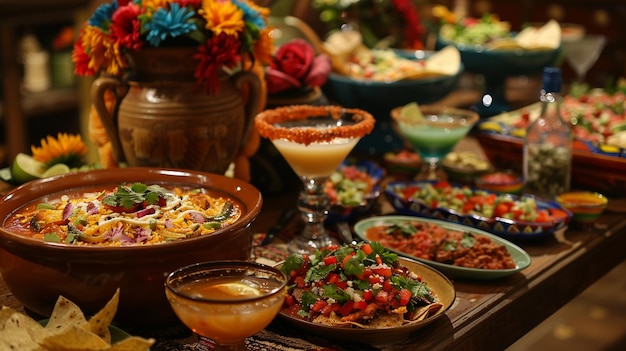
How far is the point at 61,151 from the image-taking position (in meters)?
2.21

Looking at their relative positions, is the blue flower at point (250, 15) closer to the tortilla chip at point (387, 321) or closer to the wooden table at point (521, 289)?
the wooden table at point (521, 289)

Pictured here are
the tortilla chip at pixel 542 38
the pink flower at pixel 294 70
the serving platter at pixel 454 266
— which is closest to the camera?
the serving platter at pixel 454 266

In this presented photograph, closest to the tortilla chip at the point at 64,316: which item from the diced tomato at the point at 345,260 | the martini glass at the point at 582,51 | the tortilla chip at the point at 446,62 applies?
the diced tomato at the point at 345,260

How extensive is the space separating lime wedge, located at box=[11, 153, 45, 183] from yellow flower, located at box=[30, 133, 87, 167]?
0.02m

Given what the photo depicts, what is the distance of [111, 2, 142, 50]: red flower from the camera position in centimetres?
194

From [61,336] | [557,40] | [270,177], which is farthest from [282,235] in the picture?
[557,40]

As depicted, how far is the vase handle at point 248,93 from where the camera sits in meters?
2.08

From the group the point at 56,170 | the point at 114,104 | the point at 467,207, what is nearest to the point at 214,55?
the point at 114,104

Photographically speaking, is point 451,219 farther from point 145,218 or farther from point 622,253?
point 145,218

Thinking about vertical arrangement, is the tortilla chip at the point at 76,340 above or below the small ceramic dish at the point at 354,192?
above

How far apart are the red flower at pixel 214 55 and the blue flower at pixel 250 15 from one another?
0.28 feet

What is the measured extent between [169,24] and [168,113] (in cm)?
22

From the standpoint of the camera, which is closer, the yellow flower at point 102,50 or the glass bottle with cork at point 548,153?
the yellow flower at point 102,50

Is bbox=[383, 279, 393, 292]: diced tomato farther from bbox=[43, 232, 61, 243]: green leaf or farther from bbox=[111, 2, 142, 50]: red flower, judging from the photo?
bbox=[111, 2, 142, 50]: red flower
